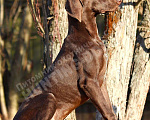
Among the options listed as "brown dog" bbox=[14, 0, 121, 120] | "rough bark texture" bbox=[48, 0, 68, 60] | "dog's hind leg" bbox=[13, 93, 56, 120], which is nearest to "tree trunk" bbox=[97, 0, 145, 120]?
"rough bark texture" bbox=[48, 0, 68, 60]

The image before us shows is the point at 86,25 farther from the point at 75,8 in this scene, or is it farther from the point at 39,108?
the point at 39,108

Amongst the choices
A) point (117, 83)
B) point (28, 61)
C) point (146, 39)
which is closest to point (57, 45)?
point (117, 83)

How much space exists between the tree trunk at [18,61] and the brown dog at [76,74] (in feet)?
23.2

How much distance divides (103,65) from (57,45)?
1.65m

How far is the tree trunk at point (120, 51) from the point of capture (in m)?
4.61

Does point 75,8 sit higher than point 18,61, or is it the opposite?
point 75,8

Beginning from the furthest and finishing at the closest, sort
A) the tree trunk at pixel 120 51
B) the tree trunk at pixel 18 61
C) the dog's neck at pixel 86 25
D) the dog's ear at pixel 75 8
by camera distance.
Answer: the tree trunk at pixel 18 61
the tree trunk at pixel 120 51
the dog's neck at pixel 86 25
the dog's ear at pixel 75 8

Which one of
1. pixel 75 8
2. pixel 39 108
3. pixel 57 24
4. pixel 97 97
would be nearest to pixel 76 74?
pixel 97 97

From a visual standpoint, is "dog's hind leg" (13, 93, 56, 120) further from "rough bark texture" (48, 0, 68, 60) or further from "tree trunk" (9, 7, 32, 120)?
"tree trunk" (9, 7, 32, 120)

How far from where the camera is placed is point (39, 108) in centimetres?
334

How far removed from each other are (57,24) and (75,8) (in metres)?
1.72

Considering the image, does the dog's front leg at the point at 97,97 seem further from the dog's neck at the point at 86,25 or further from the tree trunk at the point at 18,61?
the tree trunk at the point at 18,61

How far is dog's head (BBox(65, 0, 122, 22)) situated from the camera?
10.8 ft

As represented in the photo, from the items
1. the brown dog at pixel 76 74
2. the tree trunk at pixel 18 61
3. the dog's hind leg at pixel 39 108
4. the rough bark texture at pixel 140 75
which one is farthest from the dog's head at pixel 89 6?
the tree trunk at pixel 18 61
